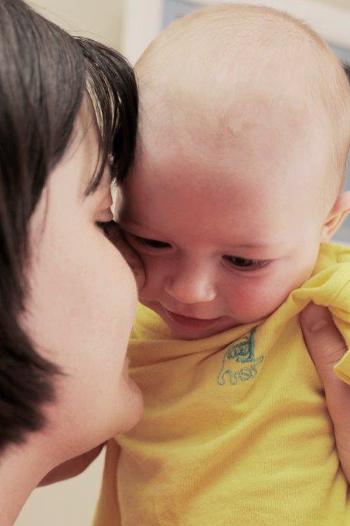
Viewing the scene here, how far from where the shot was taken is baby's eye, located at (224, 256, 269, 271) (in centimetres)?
79

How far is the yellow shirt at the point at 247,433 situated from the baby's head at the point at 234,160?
46 mm

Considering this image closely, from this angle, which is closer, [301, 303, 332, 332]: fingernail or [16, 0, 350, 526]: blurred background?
[301, 303, 332, 332]: fingernail

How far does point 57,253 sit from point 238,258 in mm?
201


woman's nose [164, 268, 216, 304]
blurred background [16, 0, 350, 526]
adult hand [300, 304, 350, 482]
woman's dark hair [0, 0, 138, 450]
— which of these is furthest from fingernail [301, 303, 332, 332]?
blurred background [16, 0, 350, 526]

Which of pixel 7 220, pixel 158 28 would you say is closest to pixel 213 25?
pixel 7 220

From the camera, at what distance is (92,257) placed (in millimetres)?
702

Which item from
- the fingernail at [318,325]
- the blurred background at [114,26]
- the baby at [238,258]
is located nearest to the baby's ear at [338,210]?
the baby at [238,258]

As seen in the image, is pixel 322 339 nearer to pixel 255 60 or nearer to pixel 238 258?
pixel 238 258

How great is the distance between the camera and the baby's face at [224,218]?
0.73 metres

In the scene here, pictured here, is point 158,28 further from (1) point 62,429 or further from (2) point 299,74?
(1) point 62,429

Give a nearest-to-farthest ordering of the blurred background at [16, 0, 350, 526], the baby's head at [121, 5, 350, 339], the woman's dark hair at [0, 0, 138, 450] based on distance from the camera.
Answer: the woman's dark hair at [0, 0, 138, 450] < the baby's head at [121, 5, 350, 339] < the blurred background at [16, 0, 350, 526]

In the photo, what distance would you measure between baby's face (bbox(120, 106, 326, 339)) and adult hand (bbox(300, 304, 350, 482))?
0.14 ft

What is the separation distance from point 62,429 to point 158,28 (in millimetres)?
865

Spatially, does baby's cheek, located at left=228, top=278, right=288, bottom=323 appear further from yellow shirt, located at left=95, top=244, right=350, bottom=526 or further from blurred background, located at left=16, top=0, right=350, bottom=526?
blurred background, located at left=16, top=0, right=350, bottom=526
